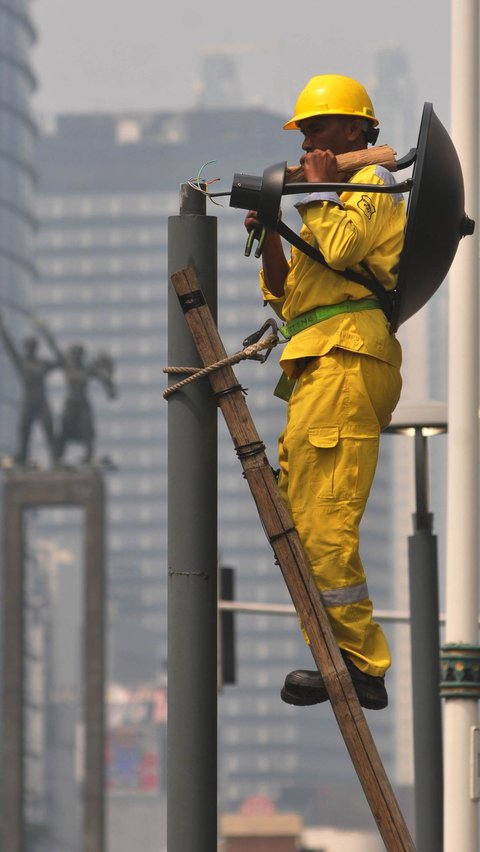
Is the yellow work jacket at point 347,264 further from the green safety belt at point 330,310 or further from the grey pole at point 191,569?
the grey pole at point 191,569

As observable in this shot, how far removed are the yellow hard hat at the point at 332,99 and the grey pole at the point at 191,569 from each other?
1.69ft

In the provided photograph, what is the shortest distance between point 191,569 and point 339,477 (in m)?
0.46

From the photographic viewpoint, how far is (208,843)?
5215 millimetres

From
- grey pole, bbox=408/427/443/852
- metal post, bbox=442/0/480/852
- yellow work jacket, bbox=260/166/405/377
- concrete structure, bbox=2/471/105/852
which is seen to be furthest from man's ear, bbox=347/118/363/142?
concrete structure, bbox=2/471/105/852

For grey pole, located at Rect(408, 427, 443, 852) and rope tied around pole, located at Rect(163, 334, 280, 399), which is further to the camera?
grey pole, located at Rect(408, 427, 443, 852)

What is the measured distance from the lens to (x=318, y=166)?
560 cm

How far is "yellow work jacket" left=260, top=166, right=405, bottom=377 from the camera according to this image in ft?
17.9

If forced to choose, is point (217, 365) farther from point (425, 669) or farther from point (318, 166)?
point (425, 669)

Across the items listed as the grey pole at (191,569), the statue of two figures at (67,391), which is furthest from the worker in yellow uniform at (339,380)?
the statue of two figures at (67,391)

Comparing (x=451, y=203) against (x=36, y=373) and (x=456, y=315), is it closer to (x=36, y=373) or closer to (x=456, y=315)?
(x=456, y=315)

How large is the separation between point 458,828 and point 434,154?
615 cm

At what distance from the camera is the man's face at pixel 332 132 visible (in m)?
5.80

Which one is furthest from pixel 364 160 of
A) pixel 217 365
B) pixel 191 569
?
pixel 191 569

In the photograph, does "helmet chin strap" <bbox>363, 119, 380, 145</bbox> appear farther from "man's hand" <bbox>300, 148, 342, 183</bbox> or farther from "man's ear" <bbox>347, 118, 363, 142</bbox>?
"man's hand" <bbox>300, 148, 342, 183</bbox>
